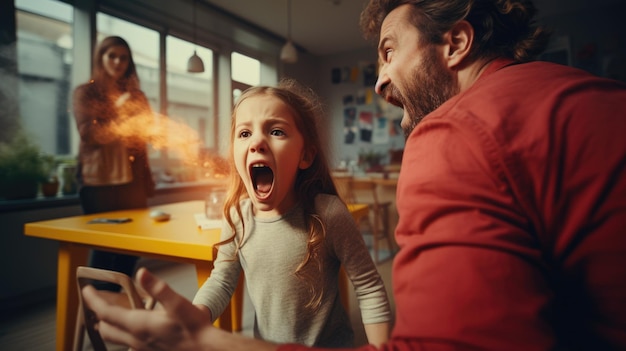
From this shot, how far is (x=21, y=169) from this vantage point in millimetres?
1472

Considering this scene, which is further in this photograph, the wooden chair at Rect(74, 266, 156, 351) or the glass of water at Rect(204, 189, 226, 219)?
the glass of water at Rect(204, 189, 226, 219)

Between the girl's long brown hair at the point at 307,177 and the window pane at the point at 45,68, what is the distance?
2.88 ft

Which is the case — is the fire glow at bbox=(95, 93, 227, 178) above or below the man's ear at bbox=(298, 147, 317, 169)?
above

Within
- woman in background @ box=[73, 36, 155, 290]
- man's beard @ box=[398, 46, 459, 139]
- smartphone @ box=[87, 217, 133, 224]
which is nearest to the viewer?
man's beard @ box=[398, 46, 459, 139]

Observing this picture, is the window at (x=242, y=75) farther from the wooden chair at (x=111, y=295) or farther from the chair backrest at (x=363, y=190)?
the chair backrest at (x=363, y=190)

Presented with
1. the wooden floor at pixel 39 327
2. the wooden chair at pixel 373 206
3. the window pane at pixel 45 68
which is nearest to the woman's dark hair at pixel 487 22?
the wooden floor at pixel 39 327

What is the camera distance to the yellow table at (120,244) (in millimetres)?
888

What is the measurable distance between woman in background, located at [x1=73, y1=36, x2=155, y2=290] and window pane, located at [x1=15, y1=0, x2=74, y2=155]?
0.36m

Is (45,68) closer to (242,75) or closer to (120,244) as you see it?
(120,244)

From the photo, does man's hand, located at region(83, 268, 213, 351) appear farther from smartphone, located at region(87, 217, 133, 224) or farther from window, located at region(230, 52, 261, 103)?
smartphone, located at region(87, 217, 133, 224)

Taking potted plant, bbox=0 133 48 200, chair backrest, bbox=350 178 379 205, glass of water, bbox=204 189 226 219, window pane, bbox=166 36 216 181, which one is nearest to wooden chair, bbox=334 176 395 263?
chair backrest, bbox=350 178 379 205

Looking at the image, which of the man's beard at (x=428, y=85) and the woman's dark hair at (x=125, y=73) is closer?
the man's beard at (x=428, y=85)

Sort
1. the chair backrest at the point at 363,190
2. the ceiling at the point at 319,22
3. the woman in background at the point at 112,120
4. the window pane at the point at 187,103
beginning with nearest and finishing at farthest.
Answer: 1. the window pane at the point at 187,103
2. the woman in background at the point at 112,120
3. the ceiling at the point at 319,22
4. the chair backrest at the point at 363,190

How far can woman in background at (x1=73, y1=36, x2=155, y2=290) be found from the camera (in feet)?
3.06
